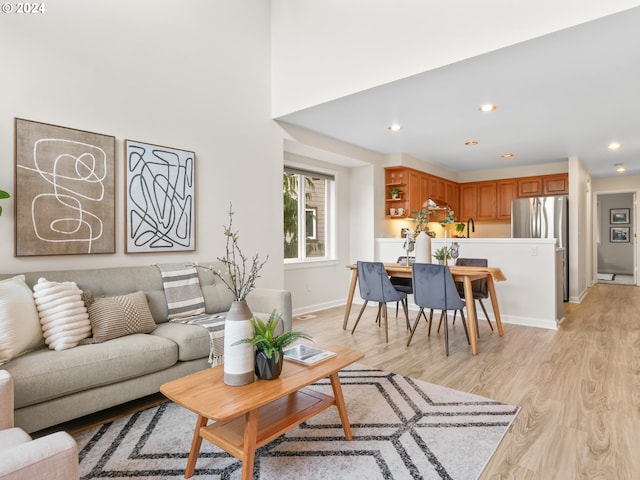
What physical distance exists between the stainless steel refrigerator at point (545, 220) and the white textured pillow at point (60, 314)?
20.9ft

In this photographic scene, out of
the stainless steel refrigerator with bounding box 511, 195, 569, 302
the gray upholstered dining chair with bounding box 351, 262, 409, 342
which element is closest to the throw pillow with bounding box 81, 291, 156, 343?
the gray upholstered dining chair with bounding box 351, 262, 409, 342

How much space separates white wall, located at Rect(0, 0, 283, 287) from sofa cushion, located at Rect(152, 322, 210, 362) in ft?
3.02

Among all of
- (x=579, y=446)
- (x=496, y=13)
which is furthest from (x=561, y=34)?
(x=579, y=446)

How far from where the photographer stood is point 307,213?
5.70m

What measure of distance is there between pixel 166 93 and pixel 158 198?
0.96 m

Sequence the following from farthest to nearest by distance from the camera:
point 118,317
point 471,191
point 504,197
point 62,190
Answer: point 471,191 → point 504,197 → point 62,190 → point 118,317

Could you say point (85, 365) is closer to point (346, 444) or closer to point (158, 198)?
point (346, 444)

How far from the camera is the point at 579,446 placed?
194 centimetres

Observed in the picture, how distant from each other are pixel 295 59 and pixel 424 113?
153cm

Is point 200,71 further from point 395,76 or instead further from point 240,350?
point 240,350

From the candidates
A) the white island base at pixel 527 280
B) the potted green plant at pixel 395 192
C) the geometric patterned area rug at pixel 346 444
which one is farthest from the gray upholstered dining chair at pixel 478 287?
the potted green plant at pixel 395 192

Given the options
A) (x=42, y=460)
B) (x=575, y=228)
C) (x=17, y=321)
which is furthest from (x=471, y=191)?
(x=42, y=460)

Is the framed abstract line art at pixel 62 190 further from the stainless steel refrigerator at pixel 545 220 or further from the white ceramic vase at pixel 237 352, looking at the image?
the stainless steel refrigerator at pixel 545 220

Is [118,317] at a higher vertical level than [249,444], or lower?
higher
